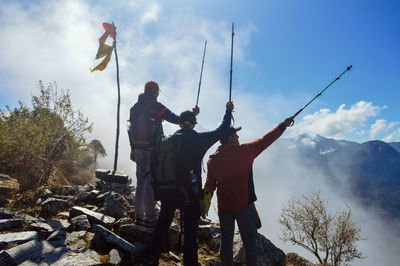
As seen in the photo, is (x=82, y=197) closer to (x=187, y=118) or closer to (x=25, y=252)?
(x=25, y=252)

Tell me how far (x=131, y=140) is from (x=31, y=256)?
2774 mm

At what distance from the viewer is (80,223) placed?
501 centimetres

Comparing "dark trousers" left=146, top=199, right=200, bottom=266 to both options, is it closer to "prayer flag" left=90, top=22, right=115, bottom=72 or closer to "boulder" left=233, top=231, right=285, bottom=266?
"boulder" left=233, top=231, right=285, bottom=266

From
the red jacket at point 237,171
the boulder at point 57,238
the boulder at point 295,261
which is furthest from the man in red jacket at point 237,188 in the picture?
the boulder at point 295,261

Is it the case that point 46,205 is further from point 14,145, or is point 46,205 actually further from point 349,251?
point 349,251

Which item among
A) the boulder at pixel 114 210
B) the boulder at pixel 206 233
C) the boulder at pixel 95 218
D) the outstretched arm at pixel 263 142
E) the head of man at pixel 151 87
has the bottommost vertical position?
the boulder at pixel 206 233

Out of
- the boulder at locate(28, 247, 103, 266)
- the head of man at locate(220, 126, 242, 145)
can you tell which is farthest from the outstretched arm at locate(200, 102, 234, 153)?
the boulder at locate(28, 247, 103, 266)

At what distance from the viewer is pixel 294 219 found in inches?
507

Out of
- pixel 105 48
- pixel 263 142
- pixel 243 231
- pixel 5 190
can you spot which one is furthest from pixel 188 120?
pixel 105 48

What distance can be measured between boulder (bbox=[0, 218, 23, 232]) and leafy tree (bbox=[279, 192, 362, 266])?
11.8 metres

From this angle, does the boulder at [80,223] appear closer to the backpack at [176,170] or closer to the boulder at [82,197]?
the boulder at [82,197]

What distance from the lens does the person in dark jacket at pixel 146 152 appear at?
5.02 meters

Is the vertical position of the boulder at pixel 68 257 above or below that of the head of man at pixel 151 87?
below

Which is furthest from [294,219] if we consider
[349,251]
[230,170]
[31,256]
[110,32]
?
[110,32]
